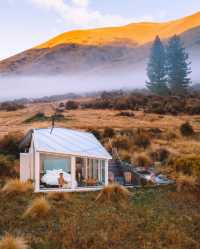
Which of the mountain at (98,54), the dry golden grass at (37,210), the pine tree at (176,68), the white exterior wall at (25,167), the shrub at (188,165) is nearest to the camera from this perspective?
the dry golden grass at (37,210)

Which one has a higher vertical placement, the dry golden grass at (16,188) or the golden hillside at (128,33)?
the golden hillside at (128,33)

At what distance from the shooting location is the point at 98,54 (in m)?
136

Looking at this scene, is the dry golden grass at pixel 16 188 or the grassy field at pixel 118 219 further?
the dry golden grass at pixel 16 188

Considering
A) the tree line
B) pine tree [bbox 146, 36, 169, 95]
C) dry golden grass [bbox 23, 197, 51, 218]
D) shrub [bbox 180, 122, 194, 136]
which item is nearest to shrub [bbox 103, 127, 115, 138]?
shrub [bbox 180, 122, 194, 136]

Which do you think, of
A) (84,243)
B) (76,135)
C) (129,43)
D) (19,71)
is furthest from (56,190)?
(129,43)

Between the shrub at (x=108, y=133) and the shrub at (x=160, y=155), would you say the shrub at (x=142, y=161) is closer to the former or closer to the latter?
the shrub at (x=160, y=155)

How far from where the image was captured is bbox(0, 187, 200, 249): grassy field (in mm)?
10625

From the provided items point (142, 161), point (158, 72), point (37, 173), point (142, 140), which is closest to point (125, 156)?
point (142, 161)

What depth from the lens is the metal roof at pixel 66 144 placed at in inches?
667

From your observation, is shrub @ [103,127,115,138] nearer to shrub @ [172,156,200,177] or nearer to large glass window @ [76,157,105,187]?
shrub @ [172,156,200,177]

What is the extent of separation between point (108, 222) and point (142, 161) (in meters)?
11.4

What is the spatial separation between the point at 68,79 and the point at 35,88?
36.1 ft

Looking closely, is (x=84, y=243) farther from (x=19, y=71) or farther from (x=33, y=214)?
(x=19, y=71)

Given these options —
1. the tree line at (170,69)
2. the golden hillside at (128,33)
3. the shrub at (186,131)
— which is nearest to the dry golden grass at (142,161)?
the shrub at (186,131)
